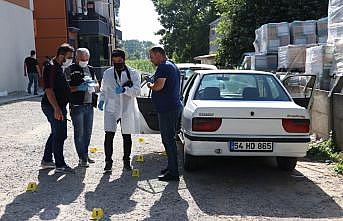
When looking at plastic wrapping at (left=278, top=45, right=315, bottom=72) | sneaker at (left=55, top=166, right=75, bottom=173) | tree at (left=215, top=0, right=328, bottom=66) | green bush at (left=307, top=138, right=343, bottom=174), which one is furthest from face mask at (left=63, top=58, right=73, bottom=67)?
tree at (left=215, top=0, right=328, bottom=66)

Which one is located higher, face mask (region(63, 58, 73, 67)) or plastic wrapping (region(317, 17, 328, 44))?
plastic wrapping (region(317, 17, 328, 44))

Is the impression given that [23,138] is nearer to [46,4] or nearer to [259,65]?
[259,65]

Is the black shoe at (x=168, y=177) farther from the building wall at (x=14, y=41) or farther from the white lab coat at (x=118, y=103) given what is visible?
the building wall at (x=14, y=41)

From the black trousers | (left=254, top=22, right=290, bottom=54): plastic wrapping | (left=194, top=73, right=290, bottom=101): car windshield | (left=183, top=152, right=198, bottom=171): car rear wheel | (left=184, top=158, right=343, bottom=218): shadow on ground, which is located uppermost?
(left=254, top=22, right=290, bottom=54): plastic wrapping

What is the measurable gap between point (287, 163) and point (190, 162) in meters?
1.42

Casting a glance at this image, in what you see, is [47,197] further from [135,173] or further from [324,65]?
[324,65]

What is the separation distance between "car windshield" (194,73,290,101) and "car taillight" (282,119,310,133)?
72 cm

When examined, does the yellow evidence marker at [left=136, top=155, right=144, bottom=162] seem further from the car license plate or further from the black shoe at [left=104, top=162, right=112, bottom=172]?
the car license plate

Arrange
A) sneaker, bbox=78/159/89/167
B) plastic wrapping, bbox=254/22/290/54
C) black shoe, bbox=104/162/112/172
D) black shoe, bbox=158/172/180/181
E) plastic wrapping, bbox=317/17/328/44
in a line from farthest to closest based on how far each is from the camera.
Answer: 1. plastic wrapping, bbox=254/22/290/54
2. plastic wrapping, bbox=317/17/328/44
3. sneaker, bbox=78/159/89/167
4. black shoe, bbox=104/162/112/172
5. black shoe, bbox=158/172/180/181

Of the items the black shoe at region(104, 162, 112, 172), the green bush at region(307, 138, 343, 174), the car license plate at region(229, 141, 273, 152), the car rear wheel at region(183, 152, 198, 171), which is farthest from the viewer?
the green bush at region(307, 138, 343, 174)

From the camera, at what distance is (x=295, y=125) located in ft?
19.0

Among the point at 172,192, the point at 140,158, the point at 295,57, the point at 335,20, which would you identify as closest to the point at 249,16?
the point at 295,57

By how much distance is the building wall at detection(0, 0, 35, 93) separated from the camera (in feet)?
65.4

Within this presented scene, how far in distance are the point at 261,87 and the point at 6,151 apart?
4652mm
